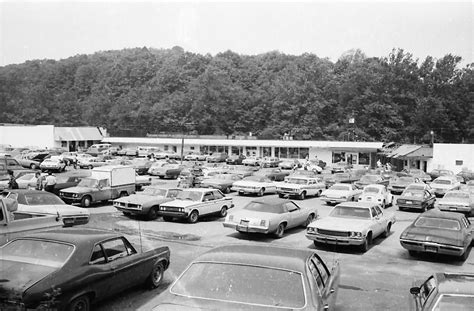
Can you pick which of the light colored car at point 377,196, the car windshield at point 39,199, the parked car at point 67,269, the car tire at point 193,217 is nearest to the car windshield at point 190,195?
the car tire at point 193,217

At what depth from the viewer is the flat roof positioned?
61.1 m

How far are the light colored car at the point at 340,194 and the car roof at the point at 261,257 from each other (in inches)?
754

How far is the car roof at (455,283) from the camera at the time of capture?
221 inches

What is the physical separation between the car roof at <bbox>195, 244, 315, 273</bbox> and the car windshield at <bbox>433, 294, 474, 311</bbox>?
5.48 feet

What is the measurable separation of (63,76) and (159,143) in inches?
2654

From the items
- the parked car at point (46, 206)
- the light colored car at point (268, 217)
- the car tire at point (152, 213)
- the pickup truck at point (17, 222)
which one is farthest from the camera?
the car tire at point (152, 213)

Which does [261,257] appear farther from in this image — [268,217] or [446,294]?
[268,217]

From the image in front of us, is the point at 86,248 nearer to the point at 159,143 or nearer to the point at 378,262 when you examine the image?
the point at 378,262

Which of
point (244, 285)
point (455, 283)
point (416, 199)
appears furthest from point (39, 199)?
point (416, 199)

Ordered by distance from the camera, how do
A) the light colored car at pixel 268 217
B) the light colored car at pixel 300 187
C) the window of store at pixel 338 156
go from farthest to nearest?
1. the window of store at pixel 338 156
2. the light colored car at pixel 300 187
3. the light colored car at pixel 268 217

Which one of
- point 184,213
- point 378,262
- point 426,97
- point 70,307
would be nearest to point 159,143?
point 426,97

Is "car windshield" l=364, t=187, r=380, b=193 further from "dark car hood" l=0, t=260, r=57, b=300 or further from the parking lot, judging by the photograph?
"dark car hood" l=0, t=260, r=57, b=300

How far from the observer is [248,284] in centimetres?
507

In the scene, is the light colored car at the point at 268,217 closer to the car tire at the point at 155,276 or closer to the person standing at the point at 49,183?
the car tire at the point at 155,276
